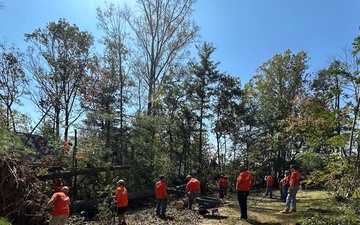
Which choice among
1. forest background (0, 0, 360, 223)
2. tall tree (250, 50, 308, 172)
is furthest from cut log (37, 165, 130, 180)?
tall tree (250, 50, 308, 172)

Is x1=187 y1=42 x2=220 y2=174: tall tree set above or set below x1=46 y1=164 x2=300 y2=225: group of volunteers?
above

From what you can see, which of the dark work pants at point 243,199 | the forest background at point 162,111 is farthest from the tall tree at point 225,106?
the dark work pants at point 243,199

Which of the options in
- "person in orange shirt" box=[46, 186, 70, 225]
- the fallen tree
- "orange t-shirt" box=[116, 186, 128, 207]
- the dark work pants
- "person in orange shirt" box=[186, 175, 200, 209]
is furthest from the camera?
"person in orange shirt" box=[186, 175, 200, 209]

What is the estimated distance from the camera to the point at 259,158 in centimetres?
3045

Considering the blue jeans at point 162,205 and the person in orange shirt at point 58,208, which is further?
the blue jeans at point 162,205

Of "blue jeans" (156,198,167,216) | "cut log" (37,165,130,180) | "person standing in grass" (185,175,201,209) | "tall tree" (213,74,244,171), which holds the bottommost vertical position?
"blue jeans" (156,198,167,216)

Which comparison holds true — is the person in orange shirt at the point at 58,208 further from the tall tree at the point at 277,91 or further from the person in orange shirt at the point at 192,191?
the tall tree at the point at 277,91

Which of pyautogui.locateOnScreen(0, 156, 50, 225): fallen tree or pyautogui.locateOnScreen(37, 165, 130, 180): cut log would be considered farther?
pyautogui.locateOnScreen(37, 165, 130, 180): cut log

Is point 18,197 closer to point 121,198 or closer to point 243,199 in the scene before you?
point 121,198

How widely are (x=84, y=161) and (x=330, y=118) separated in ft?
35.8

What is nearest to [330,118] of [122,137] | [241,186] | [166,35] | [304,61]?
[241,186]

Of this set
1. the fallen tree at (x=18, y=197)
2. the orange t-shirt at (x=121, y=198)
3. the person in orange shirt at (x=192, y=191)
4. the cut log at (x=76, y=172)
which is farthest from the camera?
the person in orange shirt at (x=192, y=191)

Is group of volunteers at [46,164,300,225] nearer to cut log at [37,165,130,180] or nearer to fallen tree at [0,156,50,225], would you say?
fallen tree at [0,156,50,225]

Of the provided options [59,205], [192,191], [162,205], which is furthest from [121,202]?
[192,191]
